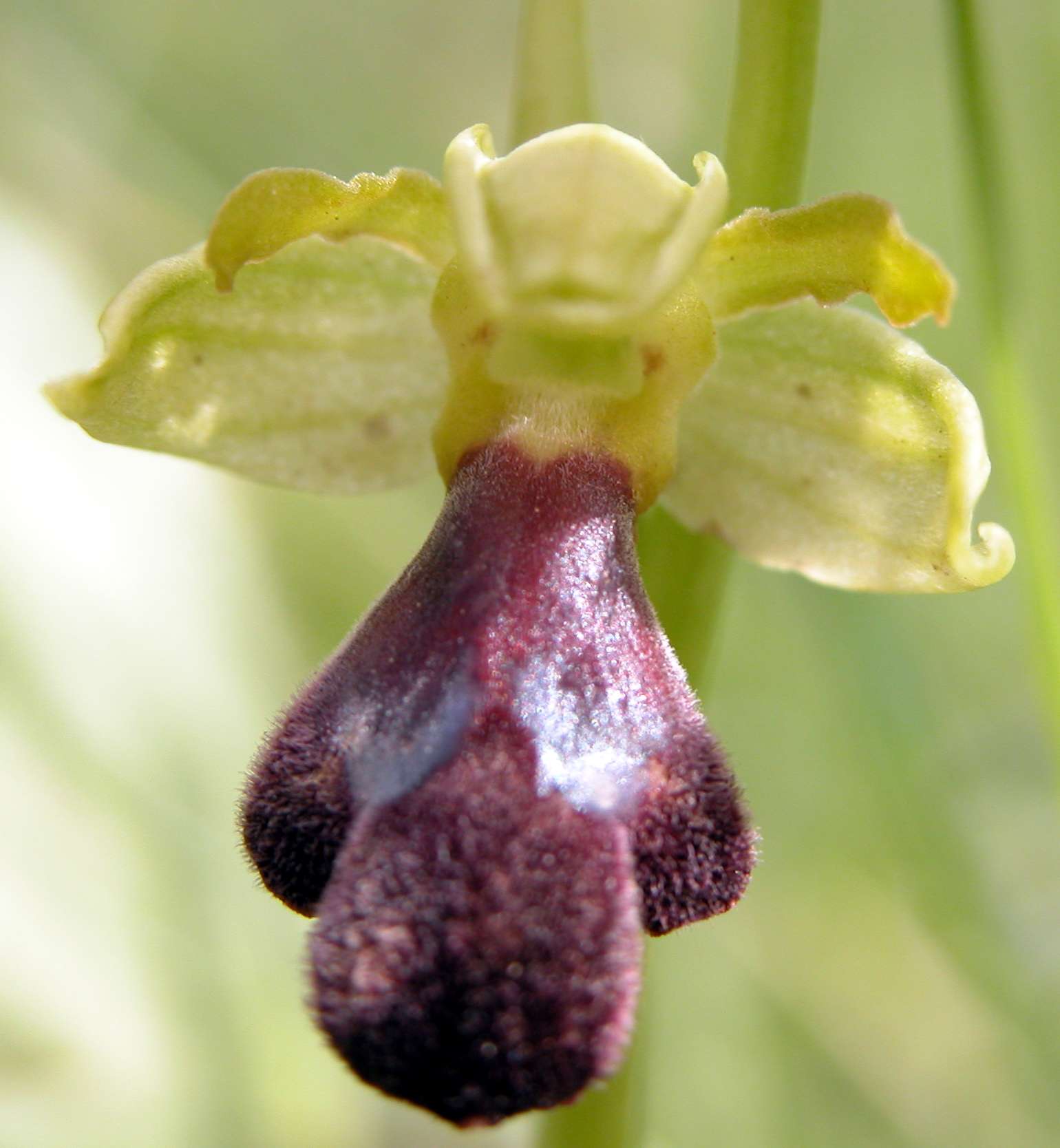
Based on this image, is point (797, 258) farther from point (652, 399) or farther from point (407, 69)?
point (407, 69)

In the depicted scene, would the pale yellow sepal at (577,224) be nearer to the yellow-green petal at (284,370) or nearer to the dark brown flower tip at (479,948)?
the yellow-green petal at (284,370)

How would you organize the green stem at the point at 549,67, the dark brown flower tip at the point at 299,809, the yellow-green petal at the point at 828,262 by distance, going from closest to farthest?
the dark brown flower tip at the point at 299,809 < the yellow-green petal at the point at 828,262 < the green stem at the point at 549,67

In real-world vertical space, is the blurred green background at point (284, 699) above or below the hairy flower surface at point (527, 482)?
below

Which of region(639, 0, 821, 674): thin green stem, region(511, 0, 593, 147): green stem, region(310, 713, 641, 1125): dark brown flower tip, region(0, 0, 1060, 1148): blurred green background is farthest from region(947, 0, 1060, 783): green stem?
region(310, 713, 641, 1125): dark brown flower tip

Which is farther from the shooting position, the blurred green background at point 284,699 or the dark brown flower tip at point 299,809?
the blurred green background at point 284,699

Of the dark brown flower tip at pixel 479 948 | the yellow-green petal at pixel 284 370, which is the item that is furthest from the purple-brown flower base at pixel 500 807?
the yellow-green petal at pixel 284 370

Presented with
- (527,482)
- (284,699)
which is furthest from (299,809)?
A: (284,699)

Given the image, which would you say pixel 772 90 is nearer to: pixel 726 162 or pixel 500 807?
pixel 726 162
